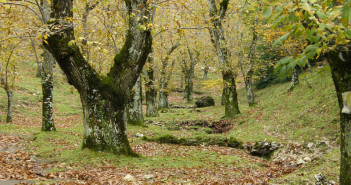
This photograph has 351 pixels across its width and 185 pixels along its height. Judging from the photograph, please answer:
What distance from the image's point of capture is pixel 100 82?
8.27 meters

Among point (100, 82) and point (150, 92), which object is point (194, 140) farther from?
point (150, 92)

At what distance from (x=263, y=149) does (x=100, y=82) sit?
24.1ft

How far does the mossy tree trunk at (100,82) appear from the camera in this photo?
8.00 metres

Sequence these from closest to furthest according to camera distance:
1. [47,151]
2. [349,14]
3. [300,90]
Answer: [349,14], [47,151], [300,90]

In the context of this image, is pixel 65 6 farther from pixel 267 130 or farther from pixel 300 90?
pixel 300 90

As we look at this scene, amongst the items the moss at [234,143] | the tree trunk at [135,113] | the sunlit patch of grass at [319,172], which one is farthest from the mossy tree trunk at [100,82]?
the tree trunk at [135,113]

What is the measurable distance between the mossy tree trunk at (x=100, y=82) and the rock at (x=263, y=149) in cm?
563

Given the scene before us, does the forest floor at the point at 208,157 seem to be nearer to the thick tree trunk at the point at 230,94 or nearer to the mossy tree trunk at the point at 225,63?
the thick tree trunk at the point at 230,94

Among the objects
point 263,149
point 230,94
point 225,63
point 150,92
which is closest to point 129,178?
point 263,149

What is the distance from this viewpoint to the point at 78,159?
776 cm

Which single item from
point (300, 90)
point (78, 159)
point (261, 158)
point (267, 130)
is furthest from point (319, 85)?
point (78, 159)

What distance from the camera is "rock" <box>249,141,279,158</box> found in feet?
35.9

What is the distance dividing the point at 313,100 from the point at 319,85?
7.55 feet

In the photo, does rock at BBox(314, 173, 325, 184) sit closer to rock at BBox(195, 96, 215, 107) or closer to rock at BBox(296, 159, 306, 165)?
rock at BBox(296, 159, 306, 165)
